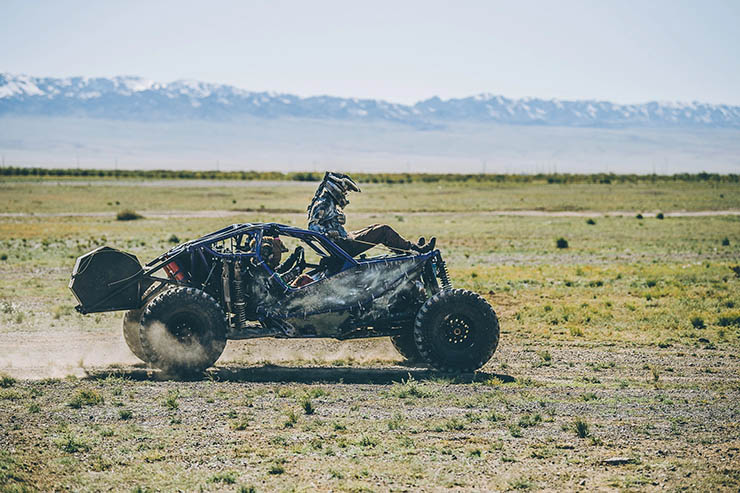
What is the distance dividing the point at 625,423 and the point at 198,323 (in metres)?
5.57

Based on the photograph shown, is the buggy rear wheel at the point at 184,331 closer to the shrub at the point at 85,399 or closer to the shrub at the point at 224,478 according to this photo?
the shrub at the point at 85,399

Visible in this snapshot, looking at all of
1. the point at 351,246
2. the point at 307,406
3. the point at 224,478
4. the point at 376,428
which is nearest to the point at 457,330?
the point at 351,246

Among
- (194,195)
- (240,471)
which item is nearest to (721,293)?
(240,471)

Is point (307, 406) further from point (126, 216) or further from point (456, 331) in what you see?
point (126, 216)

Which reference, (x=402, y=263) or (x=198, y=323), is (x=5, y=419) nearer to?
(x=198, y=323)

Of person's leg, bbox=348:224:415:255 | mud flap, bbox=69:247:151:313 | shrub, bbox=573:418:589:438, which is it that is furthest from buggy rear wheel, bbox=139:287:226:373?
shrub, bbox=573:418:589:438

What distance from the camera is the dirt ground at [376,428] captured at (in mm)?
8250

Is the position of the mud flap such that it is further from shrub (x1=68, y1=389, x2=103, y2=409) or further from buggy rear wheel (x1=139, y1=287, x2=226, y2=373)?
Result: shrub (x1=68, y1=389, x2=103, y2=409)

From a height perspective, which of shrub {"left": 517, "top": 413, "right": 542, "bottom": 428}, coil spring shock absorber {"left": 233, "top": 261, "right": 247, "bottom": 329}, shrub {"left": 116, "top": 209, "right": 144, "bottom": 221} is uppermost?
coil spring shock absorber {"left": 233, "top": 261, "right": 247, "bottom": 329}

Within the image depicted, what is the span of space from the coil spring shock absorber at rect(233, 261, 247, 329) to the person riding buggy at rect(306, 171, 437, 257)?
47.2 inches

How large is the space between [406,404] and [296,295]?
8.17 feet

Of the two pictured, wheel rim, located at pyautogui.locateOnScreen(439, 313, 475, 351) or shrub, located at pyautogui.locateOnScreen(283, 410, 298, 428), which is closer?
shrub, located at pyautogui.locateOnScreen(283, 410, 298, 428)

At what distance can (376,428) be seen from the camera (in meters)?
9.75

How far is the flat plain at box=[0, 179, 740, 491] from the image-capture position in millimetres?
8359
